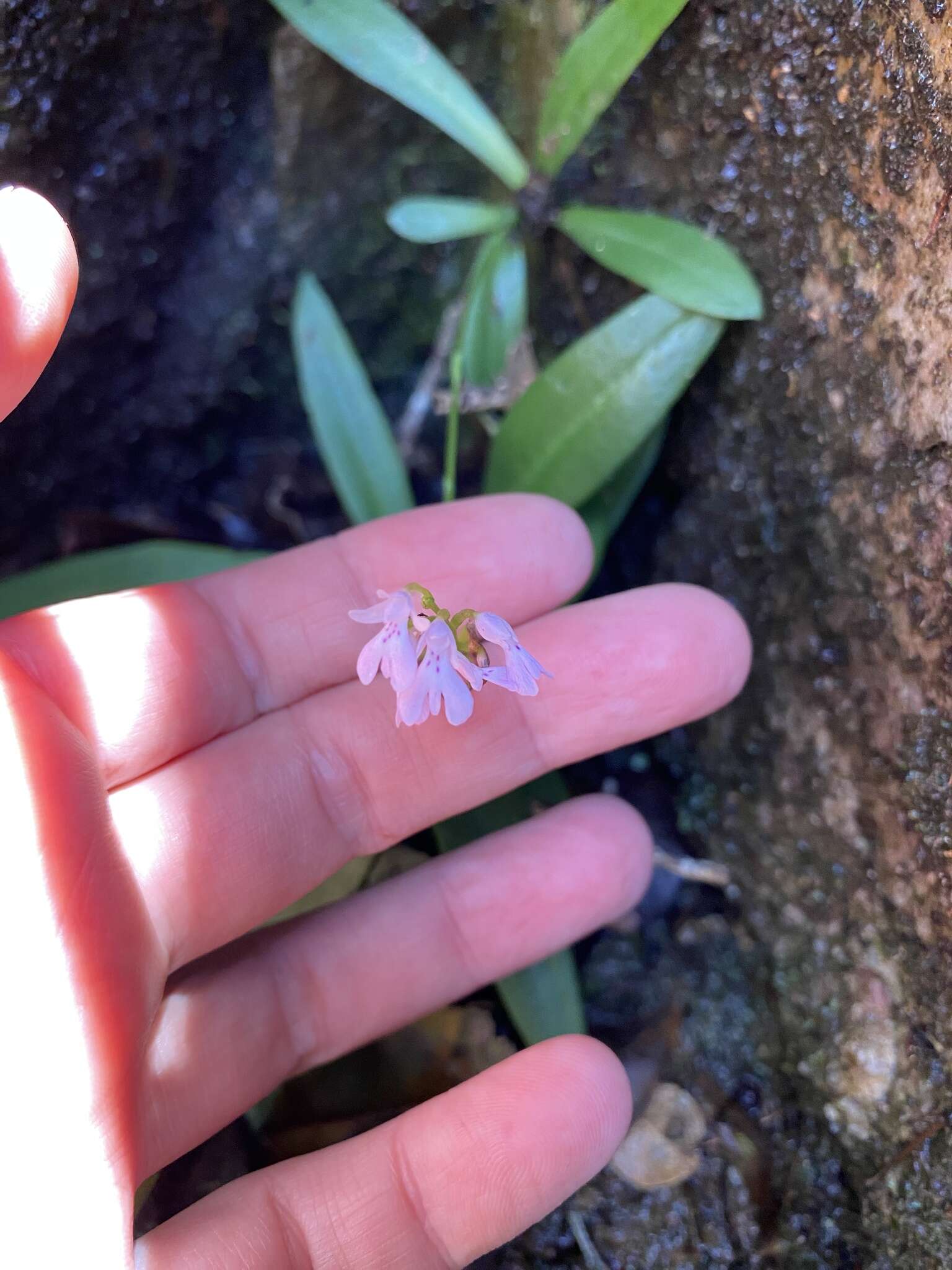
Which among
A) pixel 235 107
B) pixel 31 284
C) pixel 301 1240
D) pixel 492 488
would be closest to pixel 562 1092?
pixel 301 1240

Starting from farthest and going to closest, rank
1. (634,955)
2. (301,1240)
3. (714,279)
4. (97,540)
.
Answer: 1. (97,540)
2. (634,955)
3. (714,279)
4. (301,1240)

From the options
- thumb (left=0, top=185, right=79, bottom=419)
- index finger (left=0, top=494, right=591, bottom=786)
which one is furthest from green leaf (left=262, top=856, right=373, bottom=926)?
thumb (left=0, top=185, right=79, bottom=419)

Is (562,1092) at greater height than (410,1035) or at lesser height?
greater

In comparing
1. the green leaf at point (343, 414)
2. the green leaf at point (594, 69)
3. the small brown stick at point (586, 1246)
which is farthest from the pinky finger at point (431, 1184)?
the green leaf at point (594, 69)

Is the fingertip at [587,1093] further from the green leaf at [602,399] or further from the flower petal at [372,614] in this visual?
the green leaf at [602,399]

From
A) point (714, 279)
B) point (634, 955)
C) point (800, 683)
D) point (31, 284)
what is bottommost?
point (634, 955)

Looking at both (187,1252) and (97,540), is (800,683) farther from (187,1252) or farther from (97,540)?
(97,540)
